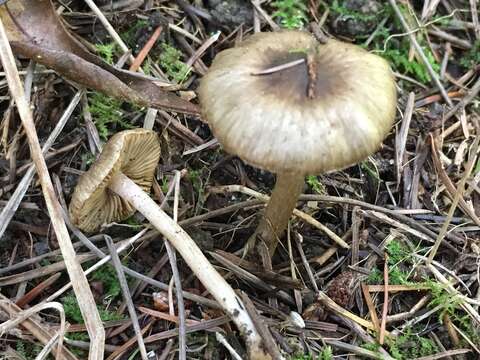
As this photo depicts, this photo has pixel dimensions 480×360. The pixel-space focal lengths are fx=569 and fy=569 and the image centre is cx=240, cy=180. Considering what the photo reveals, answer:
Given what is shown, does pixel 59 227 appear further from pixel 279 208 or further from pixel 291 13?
pixel 291 13

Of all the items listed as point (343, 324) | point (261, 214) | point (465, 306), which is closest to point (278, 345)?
point (343, 324)

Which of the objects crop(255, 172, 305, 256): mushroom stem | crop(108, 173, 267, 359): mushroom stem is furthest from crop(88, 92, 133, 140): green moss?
crop(255, 172, 305, 256): mushroom stem

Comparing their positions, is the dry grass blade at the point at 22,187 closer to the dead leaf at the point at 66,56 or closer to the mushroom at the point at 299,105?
the dead leaf at the point at 66,56

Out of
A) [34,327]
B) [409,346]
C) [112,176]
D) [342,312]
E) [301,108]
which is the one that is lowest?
[409,346]

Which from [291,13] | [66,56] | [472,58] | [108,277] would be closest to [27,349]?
[108,277]

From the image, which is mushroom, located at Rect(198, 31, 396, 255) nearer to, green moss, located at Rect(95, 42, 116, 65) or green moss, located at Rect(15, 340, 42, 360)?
green moss, located at Rect(95, 42, 116, 65)
